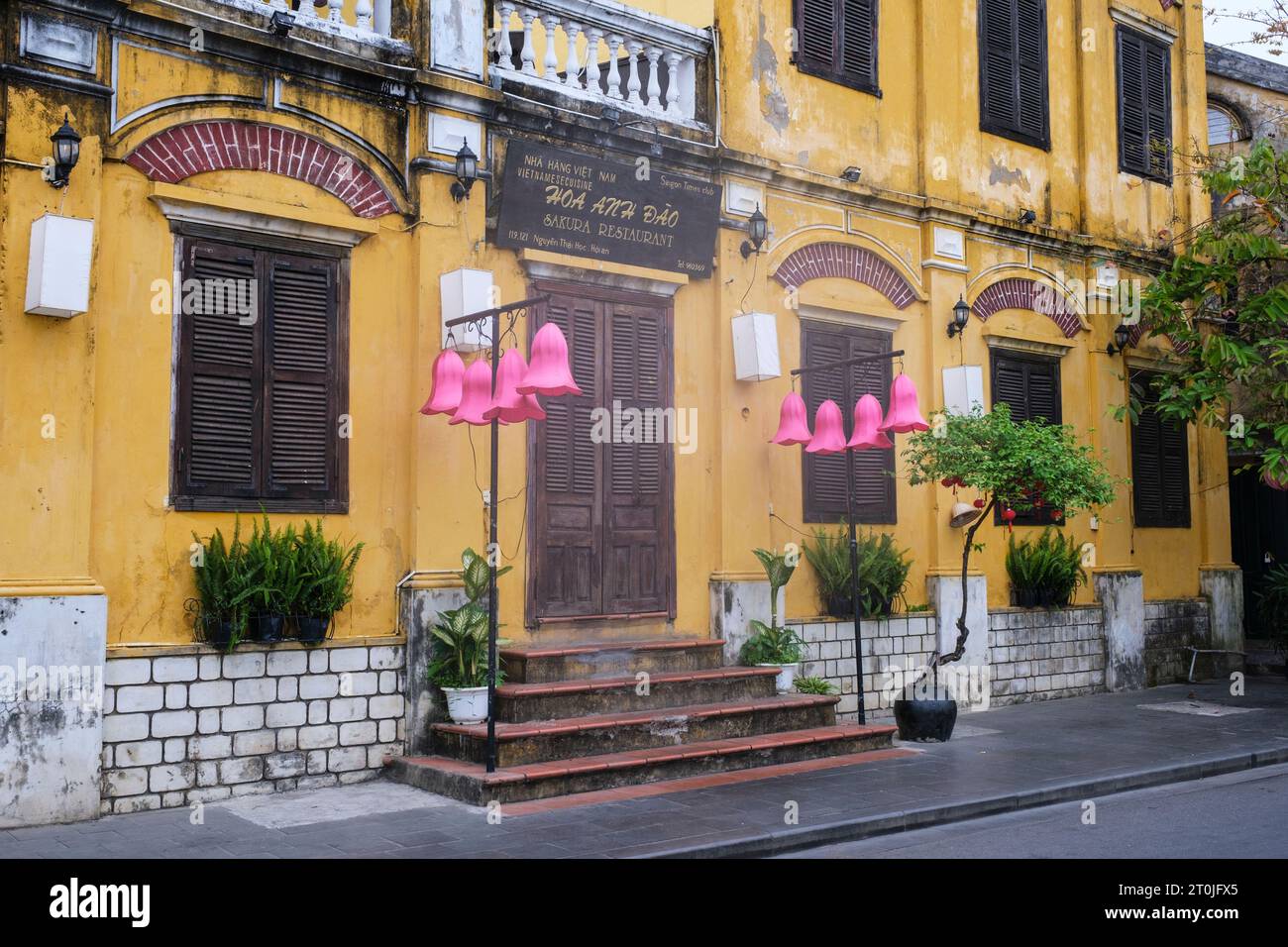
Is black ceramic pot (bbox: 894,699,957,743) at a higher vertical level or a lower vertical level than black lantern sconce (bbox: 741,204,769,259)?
lower

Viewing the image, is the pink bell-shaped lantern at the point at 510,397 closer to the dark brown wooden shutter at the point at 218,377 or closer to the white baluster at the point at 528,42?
the dark brown wooden shutter at the point at 218,377

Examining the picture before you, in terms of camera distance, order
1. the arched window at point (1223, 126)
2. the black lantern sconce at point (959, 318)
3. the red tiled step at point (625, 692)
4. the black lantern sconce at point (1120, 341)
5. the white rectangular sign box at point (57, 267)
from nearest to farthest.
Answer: the white rectangular sign box at point (57, 267), the red tiled step at point (625, 692), the black lantern sconce at point (959, 318), the black lantern sconce at point (1120, 341), the arched window at point (1223, 126)

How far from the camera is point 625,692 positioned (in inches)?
409

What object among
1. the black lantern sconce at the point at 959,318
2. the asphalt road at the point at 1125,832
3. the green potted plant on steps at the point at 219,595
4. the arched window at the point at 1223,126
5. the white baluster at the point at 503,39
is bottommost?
the asphalt road at the point at 1125,832

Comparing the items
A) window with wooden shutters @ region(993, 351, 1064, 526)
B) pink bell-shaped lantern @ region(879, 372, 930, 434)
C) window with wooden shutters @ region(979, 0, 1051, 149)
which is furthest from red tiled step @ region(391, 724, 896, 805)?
window with wooden shutters @ region(979, 0, 1051, 149)

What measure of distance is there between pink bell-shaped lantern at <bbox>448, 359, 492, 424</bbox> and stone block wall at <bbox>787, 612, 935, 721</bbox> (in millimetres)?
4371

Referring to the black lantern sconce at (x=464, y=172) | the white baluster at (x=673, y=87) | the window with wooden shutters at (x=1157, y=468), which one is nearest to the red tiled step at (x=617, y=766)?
the black lantern sconce at (x=464, y=172)

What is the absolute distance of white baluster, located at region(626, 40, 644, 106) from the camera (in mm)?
11875

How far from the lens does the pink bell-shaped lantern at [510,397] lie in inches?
365

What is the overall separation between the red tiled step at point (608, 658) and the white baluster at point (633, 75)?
5053mm

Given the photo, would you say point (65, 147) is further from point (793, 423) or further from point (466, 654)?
point (793, 423)

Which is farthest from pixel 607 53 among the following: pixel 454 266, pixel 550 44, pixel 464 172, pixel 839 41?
pixel 454 266

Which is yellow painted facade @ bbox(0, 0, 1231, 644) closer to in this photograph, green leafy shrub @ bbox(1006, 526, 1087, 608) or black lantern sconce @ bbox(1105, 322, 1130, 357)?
black lantern sconce @ bbox(1105, 322, 1130, 357)
